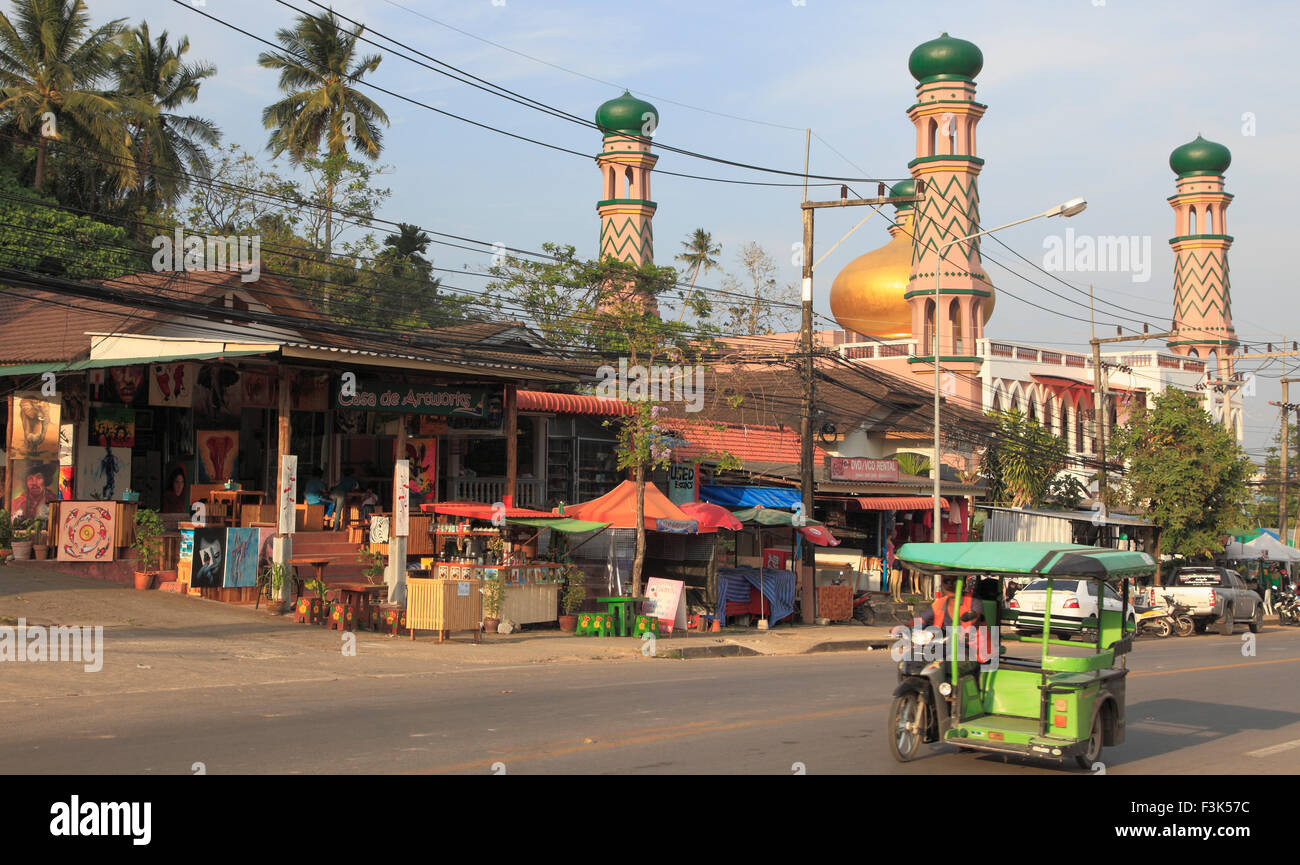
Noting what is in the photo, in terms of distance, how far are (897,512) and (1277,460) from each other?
195 ft

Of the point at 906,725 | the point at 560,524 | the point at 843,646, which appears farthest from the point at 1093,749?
the point at 843,646

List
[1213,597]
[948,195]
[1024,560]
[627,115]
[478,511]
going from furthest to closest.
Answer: [627,115] → [948,195] → [1213,597] → [478,511] → [1024,560]

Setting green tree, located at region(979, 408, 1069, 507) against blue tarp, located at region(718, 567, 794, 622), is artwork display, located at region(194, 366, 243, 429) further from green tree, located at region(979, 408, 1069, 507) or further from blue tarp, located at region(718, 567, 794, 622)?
green tree, located at region(979, 408, 1069, 507)

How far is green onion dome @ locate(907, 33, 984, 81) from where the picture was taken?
46688 millimetres

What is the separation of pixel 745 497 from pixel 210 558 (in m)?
12.8

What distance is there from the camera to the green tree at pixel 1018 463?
121ft

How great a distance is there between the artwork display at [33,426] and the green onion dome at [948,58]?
36.5m

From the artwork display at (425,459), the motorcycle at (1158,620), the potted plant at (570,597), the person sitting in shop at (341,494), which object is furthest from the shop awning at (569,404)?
the motorcycle at (1158,620)

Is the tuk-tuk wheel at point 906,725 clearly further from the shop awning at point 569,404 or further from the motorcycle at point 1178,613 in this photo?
the motorcycle at point 1178,613

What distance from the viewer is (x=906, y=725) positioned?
9.58 meters

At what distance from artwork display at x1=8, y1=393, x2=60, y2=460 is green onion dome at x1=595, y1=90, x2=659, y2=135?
3174 cm

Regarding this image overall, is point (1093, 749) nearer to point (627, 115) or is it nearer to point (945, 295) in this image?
point (945, 295)

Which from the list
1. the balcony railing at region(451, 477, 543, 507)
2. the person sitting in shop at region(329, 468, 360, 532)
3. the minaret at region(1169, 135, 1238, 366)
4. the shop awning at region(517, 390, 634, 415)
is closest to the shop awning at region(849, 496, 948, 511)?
the shop awning at region(517, 390, 634, 415)
